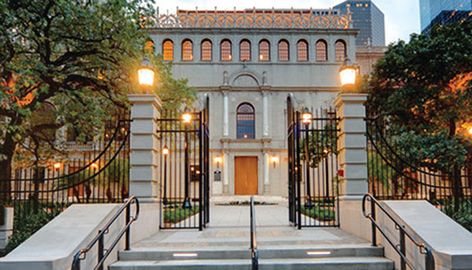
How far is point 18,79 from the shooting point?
38.1 ft

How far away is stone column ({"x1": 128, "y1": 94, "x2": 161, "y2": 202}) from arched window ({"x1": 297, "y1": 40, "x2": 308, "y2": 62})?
27.0 meters

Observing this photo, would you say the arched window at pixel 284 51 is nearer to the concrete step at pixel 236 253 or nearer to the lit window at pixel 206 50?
the lit window at pixel 206 50

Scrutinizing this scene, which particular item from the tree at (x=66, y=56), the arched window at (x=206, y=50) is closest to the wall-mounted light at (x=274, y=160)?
the arched window at (x=206, y=50)

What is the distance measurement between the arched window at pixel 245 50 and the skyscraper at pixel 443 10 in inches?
1223

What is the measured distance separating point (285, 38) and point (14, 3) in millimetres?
26030

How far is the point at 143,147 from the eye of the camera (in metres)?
8.95

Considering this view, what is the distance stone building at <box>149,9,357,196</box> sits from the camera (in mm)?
33031

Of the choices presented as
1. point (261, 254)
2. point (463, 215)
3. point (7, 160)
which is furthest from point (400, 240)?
point (7, 160)

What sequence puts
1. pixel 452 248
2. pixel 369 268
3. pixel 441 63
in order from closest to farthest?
1. pixel 452 248
2. pixel 369 268
3. pixel 441 63

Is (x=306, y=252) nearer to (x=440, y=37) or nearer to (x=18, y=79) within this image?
(x=18, y=79)

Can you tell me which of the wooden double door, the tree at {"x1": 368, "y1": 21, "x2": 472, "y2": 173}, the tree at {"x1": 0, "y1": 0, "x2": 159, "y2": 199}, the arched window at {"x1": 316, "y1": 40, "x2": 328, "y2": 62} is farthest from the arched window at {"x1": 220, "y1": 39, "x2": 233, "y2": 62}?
the tree at {"x1": 0, "y1": 0, "x2": 159, "y2": 199}

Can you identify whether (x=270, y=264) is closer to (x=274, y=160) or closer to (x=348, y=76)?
(x=348, y=76)

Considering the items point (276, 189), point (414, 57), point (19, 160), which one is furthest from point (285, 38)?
point (19, 160)

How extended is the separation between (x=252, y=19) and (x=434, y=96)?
61.8 ft
